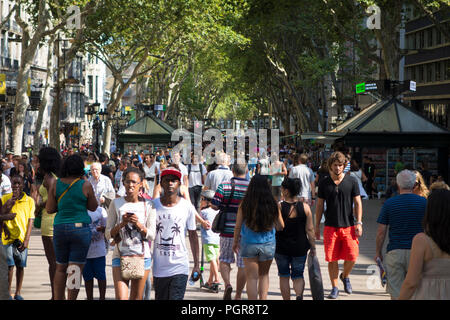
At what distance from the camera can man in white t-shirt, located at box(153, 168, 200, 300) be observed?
22.7 feet

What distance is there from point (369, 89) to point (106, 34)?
14.0 m


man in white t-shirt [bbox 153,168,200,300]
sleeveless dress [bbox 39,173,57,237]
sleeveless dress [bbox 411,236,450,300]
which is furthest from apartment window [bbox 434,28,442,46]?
sleeveless dress [bbox 411,236,450,300]

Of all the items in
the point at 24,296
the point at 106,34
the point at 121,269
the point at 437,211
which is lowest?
the point at 24,296

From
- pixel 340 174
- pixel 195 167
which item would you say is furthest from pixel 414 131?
pixel 340 174

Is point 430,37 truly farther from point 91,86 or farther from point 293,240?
point 91,86

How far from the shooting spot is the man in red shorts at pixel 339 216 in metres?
9.84

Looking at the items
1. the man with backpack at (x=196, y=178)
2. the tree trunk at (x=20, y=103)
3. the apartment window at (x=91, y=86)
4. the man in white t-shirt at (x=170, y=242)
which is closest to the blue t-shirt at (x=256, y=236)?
the man in white t-shirt at (x=170, y=242)

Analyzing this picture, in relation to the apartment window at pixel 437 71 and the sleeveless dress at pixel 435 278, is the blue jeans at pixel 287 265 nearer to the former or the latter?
the sleeveless dress at pixel 435 278

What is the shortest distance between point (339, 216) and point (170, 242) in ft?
10.9

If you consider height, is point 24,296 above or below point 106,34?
below

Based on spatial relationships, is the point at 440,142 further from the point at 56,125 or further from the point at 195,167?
the point at 56,125

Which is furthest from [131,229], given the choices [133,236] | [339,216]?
[339,216]

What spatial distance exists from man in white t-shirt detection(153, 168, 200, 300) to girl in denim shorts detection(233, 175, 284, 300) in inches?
34.4
